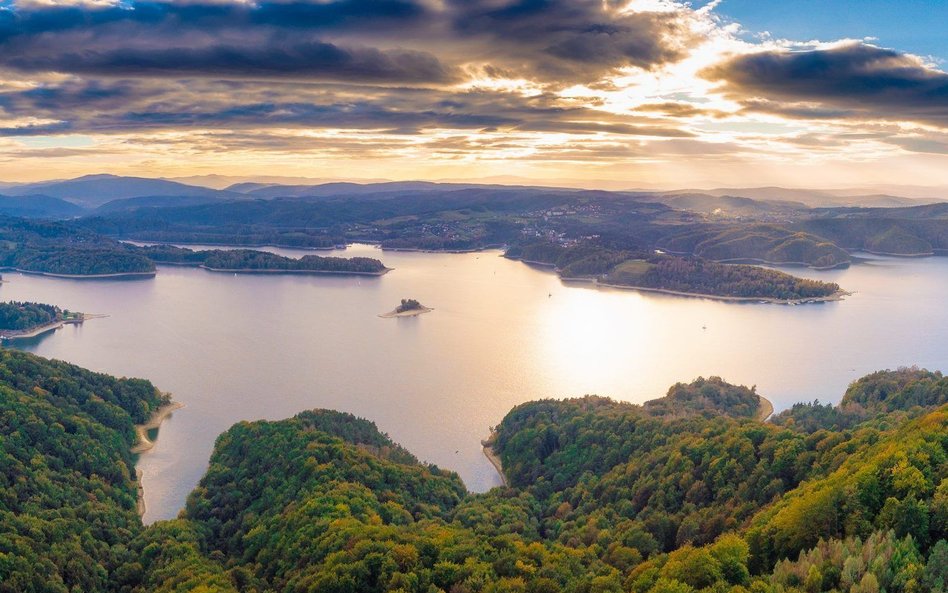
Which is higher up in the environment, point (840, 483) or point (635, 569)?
point (840, 483)

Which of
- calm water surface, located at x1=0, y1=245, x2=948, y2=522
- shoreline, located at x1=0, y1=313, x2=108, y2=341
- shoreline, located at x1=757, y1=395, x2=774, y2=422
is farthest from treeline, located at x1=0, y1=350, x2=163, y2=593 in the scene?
shoreline, located at x1=757, y1=395, x2=774, y2=422

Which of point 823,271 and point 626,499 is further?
point 823,271

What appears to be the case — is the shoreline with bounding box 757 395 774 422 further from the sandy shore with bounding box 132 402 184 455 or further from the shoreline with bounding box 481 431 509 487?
the sandy shore with bounding box 132 402 184 455

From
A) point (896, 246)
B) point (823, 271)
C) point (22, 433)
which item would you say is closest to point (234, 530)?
point (22, 433)

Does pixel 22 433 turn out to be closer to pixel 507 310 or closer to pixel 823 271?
pixel 507 310

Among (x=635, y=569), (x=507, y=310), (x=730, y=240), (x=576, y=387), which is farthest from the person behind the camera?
(x=730, y=240)

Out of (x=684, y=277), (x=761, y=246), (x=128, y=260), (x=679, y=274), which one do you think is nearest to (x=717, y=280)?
(x=684, y=277)

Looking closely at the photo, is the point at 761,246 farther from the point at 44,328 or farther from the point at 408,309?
the point at 44,328
